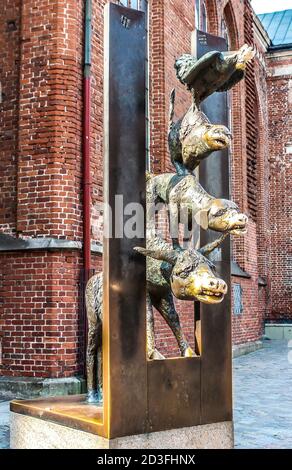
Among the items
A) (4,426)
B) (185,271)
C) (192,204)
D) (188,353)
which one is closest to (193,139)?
(192,204)

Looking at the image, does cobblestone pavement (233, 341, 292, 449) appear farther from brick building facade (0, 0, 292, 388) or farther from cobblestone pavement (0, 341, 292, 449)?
brick building facade (0, 0, 292, 388)

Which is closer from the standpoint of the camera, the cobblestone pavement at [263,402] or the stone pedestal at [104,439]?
the stone pedestal at [104,439]

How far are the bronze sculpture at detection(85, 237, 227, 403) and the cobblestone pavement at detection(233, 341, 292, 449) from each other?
1553 millimetres

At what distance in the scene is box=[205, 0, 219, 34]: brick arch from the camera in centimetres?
1513

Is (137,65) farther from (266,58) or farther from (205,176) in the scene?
(266,58)

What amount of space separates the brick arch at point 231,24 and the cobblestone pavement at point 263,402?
8.07 m

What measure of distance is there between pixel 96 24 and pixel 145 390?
6708mm

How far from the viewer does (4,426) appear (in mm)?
6133

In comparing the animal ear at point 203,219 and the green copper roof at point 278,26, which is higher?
the green copper roof at point 278,26

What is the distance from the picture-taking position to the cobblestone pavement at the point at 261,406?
5574 millimetres

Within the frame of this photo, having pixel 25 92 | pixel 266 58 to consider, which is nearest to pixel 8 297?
pixel 25 92

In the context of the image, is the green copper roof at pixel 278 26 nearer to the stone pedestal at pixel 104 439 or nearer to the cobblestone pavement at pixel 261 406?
the cobblestone pavement at pixel 261 406

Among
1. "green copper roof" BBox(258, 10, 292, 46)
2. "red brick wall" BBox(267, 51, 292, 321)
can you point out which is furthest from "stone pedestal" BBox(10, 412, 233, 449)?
"green copper roof" BBox(258, 10, 292, 46)

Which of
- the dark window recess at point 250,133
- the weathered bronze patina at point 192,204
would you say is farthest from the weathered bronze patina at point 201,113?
the dark window recess at point 250,133
